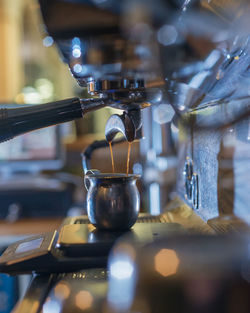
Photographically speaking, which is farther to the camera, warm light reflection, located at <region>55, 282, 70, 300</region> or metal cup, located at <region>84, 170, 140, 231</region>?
metal cup, located at <region>84, 170, 140, 231</region>

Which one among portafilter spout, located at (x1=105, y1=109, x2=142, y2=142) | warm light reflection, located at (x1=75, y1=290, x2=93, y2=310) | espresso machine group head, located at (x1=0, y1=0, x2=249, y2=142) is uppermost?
espresso machine group head, located at (x1=0, y1=0, x2=249, y2=142)

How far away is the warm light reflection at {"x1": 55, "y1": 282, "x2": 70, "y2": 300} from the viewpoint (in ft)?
1.58

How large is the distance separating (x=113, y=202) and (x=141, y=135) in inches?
7.8

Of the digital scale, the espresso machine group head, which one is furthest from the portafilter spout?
the digital scale

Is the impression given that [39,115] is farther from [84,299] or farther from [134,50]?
[84,299]

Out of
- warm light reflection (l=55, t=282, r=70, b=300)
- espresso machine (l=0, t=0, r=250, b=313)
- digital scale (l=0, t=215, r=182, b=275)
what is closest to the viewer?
espresso machine (l=0, t=0, r=250, b=313)

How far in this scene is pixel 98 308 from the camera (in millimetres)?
415

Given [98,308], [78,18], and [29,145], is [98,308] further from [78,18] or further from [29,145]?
[29,145]

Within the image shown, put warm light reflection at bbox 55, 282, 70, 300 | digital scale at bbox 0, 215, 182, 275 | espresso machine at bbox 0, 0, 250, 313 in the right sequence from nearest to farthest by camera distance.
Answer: espresso machine at bbox 0, 0, 250, 313 → warm light reflection at bbox 55, 282, 70, 300 → digital scale at bbox 0, 215, 182, 275

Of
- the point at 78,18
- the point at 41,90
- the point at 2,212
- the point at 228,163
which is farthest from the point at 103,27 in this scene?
the point at 41,90

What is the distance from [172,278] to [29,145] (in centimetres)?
213

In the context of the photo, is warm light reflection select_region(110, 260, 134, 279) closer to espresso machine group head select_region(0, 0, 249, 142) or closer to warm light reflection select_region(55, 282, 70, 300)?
warm light reflection select_region(55, 282, 70, 300)

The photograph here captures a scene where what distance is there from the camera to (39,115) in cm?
66

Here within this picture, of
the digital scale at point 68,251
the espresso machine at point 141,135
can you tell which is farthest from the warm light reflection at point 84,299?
the digital scale at point 68,251
